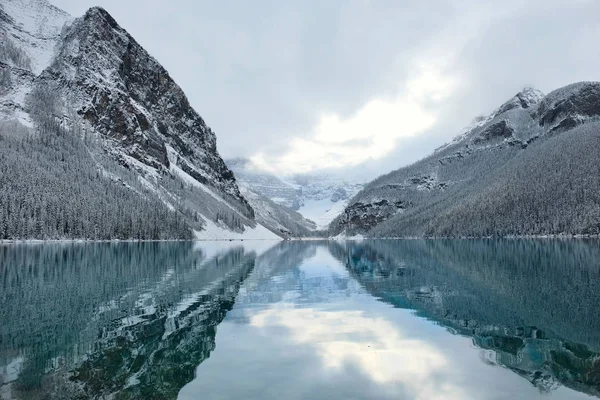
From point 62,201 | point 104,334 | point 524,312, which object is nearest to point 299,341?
point 104,334

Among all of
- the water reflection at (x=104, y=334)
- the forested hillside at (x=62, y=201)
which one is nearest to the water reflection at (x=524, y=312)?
the water reflection at (x=104, y=334)

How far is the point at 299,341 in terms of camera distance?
19.5 m

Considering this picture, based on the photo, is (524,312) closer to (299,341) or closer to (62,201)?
(299,341)

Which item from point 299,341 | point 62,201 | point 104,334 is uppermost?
point 62,201

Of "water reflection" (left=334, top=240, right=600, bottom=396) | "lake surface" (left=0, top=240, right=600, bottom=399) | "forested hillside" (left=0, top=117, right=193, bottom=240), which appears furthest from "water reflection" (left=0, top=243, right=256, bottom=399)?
"forested hillside" (left=0, top=117, right=193, bottom=240)

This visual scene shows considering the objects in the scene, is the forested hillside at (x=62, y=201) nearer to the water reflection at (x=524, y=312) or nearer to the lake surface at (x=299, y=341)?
the lake surface at (x=299, y=341)

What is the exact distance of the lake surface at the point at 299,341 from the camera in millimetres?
13500

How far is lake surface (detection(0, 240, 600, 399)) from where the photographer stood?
13500mm

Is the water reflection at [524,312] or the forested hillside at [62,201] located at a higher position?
the forested hillside at [62,201]

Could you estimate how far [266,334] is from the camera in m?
21.0

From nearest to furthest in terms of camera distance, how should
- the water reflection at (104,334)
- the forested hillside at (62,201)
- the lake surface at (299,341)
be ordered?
1. the water reflection at (104,334)
2. the lake surface at (299,341)
3. the forested hillside at (62,201)

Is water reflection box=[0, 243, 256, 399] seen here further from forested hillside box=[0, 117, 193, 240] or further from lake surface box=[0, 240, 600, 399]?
forested hillside box=[0, 117, 193, 240]

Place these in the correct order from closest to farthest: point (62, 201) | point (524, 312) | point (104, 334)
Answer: point (104, 334) < point (524, 312) < point (62, 201)

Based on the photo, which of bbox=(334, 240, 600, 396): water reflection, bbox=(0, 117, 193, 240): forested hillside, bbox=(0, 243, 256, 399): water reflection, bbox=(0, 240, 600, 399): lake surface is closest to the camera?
bbox=(0, 243, 256, 399): water reflection
